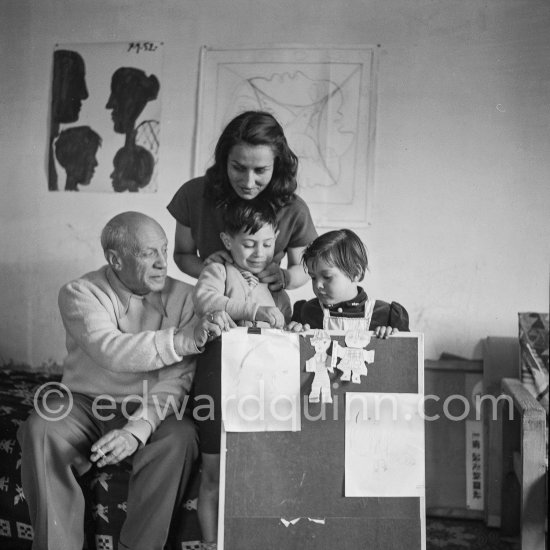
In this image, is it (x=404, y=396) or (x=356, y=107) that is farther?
(x=356, y=107)

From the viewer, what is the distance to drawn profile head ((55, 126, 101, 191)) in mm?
2582

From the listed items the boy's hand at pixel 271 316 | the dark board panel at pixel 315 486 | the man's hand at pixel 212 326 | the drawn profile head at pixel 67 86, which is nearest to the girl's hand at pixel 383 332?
the dark board panel at pixel 315 486

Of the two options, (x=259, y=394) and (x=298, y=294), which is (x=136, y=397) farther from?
(x=298, y=294)

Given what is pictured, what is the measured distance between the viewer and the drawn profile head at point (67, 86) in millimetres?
2588

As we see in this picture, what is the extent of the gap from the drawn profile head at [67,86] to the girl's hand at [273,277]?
1.11 meters

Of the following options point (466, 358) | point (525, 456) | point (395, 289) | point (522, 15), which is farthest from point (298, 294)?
point (522, 15)

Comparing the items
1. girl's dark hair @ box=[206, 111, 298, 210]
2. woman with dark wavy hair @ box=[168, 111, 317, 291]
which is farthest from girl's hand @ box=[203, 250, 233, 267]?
girl's dark hair @ box=[206, 111, 298, 210]

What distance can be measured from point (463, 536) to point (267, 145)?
150 centimetres

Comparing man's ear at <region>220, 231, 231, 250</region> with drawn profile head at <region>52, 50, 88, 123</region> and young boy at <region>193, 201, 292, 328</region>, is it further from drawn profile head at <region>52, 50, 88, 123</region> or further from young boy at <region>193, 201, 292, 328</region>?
drawn profile head at <region>52, 50, 88, 123</region>

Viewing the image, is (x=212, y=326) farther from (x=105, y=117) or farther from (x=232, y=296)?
(x=105, y=117)

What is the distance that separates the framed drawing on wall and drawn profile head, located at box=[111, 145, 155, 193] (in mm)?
385

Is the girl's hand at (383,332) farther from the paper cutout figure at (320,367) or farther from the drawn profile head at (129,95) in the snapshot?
the drawn profile head at (129,95)

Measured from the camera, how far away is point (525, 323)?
88.0 inches

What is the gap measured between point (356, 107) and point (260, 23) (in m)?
0.48
